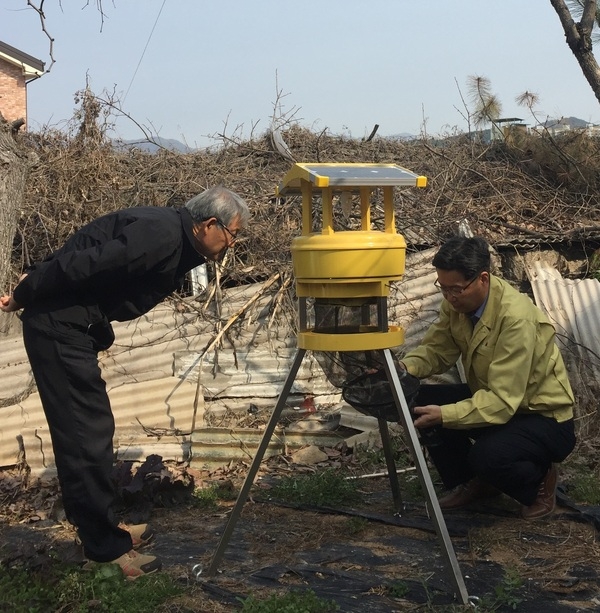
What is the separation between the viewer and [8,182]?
4.87m

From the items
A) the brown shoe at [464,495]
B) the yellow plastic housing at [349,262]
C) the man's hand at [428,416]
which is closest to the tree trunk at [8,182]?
the yellow plastic housing at [349,262]

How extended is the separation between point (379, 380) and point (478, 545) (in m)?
0.99

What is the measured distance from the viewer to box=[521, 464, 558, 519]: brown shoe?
396 centimetres

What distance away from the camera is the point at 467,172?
838 centimetres

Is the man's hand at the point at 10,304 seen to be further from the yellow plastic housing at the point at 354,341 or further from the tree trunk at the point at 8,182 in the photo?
the tree trunk at the point at 8,182

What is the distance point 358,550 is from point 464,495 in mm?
809

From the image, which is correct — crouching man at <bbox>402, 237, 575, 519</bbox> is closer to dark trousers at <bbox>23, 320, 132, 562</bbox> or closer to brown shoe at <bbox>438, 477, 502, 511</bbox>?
brown shoe at <bbox>438, 477, 502, 511</bbox>

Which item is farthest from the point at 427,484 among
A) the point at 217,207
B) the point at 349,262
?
the point at 217,207

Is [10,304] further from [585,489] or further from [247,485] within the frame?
[585,489]

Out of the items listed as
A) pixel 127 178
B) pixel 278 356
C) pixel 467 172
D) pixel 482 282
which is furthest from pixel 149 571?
pixel 467 172

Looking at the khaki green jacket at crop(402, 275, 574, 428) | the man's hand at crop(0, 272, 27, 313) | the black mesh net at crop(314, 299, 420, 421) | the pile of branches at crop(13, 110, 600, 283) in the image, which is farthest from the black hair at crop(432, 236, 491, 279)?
the pile of branches at crop(13, 110, 600, 283)

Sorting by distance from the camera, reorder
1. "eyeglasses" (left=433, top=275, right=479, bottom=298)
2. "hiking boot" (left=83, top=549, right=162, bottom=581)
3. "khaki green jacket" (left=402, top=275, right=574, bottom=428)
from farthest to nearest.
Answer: "eyeglasses" (left=433, top=275, right=479, bottom=298) < "khaki green jacket" (left=402, top=275, right=574, bottom=428) < "hiking boot" (left=83, top=549, right=162, bottom=581)

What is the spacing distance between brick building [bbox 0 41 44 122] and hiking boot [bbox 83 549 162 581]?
2171 centimetres

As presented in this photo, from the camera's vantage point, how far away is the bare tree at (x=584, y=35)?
7.73 m
